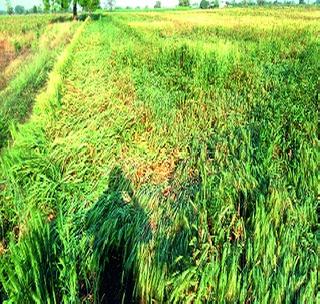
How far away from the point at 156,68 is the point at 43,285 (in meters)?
6.53

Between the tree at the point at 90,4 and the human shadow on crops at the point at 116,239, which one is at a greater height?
the tree at the point at 90,4

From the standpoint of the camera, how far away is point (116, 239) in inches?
123

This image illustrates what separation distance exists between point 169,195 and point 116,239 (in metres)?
0.66

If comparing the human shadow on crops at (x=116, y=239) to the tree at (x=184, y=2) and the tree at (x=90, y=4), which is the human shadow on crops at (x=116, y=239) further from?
the tree at (x=184, y=2)

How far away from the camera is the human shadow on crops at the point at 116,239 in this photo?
2838mm

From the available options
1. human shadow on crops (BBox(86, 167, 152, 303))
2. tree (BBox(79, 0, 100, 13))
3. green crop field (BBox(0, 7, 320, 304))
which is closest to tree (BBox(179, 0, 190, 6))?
tree (BBox(79, 0, 100, 13))

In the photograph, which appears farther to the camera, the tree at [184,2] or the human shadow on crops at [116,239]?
the tree at [184,2]

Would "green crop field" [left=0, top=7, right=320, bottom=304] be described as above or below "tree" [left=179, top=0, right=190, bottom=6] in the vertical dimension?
below

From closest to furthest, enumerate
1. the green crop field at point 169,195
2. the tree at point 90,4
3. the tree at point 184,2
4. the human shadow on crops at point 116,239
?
the green crop field at point 169,195, the human shadow on crops at point 116,239, the tree at point 90,4, the tree at point 184,2

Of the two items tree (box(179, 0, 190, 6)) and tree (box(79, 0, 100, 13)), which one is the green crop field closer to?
tree (box(79, 0, 100, 13))

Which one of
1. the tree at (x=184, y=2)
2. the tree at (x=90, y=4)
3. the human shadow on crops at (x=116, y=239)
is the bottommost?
the human shadow on crops at (x=116, y=239)


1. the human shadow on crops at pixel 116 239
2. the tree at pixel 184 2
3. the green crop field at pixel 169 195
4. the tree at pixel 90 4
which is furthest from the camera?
the tree at pixel 184 2

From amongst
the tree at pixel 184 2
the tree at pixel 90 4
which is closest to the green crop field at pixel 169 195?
the tree at pixel 90 4

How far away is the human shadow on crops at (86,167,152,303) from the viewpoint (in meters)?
2.84
